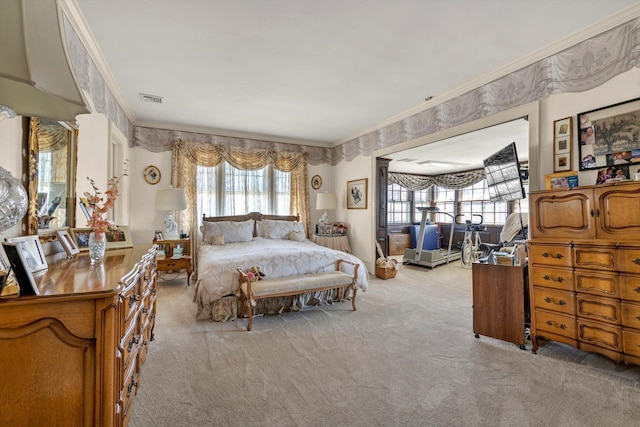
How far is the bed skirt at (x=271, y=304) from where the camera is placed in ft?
10.5

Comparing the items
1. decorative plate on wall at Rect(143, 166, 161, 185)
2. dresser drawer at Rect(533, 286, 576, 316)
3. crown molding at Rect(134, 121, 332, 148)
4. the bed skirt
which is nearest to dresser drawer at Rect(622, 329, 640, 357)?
dresser drawer at Rect(533, 286, 576, 316)

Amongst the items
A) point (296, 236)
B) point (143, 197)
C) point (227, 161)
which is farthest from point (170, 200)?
point (296, 236)

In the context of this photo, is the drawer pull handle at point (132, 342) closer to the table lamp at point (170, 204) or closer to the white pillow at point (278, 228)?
the table lamp at point (170, 204)

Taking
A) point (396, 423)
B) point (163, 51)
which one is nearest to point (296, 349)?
point (396, 423)

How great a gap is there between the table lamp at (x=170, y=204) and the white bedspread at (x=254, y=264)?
3.21ft

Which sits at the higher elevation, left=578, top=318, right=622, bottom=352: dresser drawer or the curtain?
the curtain

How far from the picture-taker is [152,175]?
5.17m

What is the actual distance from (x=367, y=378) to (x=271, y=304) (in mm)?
1655

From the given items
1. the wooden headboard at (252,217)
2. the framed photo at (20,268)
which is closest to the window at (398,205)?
the wooden headboard at (252,217)

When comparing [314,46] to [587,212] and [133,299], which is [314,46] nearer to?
[133,299]

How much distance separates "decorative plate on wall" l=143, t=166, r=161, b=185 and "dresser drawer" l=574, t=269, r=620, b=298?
18.7 feet

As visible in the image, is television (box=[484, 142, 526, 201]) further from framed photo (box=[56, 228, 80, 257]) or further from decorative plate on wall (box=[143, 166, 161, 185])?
decorative plate on wall (box=[143, 166, 161, 185])

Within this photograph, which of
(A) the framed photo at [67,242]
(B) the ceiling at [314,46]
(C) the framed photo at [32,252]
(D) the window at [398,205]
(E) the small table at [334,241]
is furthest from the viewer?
(D) the window at [398,205]

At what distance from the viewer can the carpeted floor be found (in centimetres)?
171
